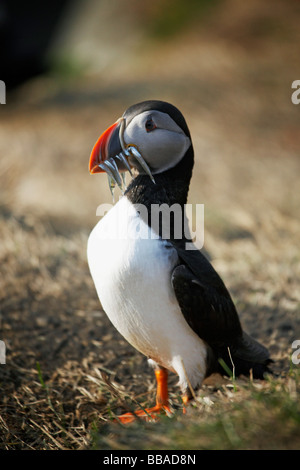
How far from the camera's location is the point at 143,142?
8.30 ft

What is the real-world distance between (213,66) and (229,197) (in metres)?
4.74

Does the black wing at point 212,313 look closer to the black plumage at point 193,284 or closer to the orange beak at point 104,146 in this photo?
the black plumage at point 193,284

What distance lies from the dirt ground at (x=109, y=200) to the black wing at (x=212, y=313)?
1.32 ft

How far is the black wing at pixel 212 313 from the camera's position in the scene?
2518mm

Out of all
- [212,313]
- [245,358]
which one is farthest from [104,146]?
[245,358]

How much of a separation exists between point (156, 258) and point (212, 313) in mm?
400

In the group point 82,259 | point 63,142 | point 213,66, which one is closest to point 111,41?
point 213,66

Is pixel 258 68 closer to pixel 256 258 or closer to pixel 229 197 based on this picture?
pixel 229 197
